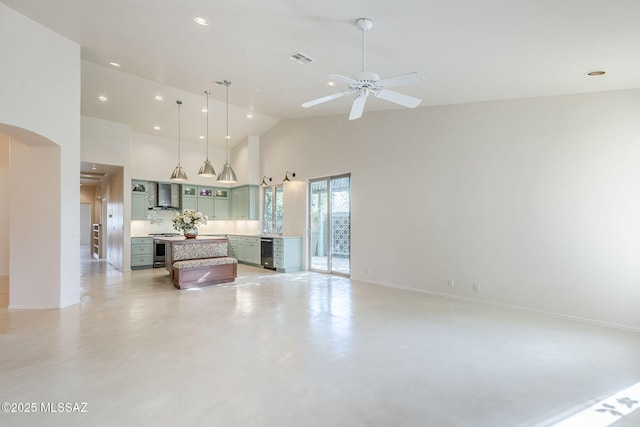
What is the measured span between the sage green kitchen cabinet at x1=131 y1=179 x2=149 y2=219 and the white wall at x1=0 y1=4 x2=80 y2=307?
3.48 m

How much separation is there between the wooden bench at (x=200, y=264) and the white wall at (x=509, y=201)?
271 cm

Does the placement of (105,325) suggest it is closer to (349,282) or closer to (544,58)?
(349,282)

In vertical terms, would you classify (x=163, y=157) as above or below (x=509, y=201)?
above

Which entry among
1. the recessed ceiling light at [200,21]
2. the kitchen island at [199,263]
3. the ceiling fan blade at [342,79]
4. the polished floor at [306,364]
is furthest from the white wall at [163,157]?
the ceiling fan blade at [342,79]

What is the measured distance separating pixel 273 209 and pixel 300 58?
533 centimetres

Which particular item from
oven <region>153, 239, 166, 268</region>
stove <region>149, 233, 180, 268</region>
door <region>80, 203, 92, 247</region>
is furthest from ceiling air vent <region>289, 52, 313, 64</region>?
door <region>80, 203, 92, 247</region>

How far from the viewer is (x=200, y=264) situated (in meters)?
5.98

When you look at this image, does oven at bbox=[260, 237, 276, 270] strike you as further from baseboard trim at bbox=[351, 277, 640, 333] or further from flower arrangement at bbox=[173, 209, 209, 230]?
baseboard trim at bbox=[351, 277, 640, 333]

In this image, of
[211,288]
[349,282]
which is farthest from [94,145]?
[349,282]

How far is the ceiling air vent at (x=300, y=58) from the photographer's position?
13.5ft

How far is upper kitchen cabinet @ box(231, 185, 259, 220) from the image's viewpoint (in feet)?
29.9

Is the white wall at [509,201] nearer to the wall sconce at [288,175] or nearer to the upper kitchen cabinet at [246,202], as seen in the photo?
the wall sconce at [288,175]

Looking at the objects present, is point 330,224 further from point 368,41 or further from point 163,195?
point 163,195

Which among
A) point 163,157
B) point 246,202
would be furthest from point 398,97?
point 163,157
